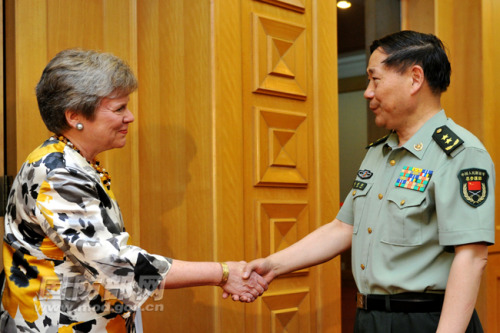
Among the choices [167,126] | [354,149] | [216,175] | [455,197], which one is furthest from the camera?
[354,149]

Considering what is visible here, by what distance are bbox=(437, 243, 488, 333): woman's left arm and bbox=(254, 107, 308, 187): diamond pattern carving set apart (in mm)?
1169

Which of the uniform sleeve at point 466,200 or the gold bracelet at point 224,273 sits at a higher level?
the uniform sleeve at point 466,200

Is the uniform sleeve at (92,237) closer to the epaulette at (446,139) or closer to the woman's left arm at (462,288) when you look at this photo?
the woman's left arm at (462,288)

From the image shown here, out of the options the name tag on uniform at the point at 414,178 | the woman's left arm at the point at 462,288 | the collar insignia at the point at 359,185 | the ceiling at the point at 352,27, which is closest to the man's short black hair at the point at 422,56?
the name tag on uniform at the point at 414,178

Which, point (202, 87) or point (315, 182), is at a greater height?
point (202, 87)

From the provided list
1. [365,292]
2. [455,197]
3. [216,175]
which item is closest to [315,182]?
[216,175]

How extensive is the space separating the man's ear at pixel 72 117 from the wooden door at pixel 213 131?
0.61m

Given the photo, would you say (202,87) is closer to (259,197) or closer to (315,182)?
(259,197)

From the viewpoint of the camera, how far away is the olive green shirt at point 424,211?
175 centimetres

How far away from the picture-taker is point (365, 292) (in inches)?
77.8

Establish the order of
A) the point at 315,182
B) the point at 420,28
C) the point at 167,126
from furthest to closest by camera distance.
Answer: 1. the point at 420,28
2. the point at 315,182
3. the point at 167,126

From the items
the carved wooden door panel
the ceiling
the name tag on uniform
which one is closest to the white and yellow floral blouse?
the name tag on uniform

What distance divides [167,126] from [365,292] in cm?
123

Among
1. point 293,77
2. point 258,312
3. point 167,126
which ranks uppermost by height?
point 293,77
